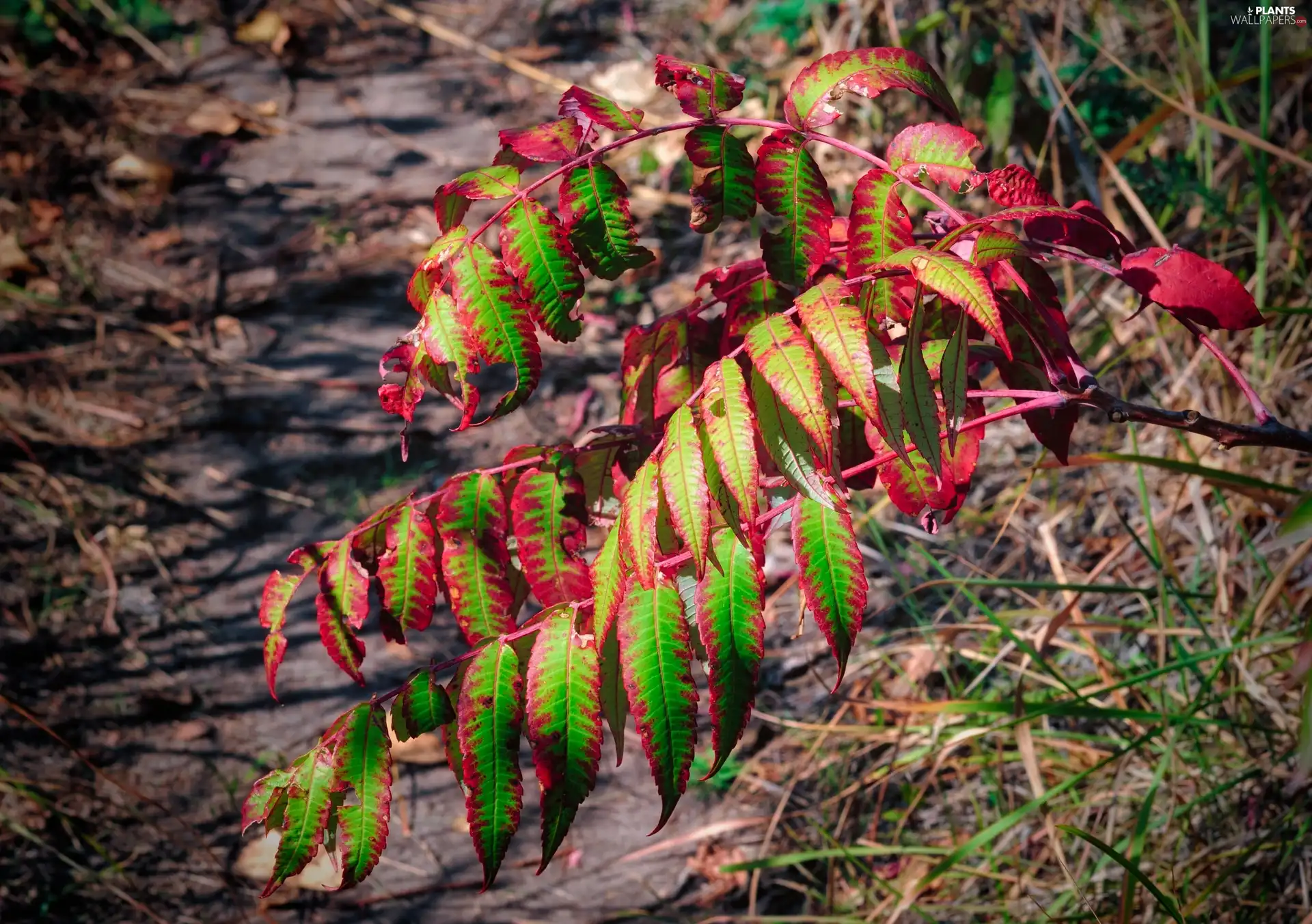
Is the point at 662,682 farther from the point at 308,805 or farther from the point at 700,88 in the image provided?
the point at 700,88

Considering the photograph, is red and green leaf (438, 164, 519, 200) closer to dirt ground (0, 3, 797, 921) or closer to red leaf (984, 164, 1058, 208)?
red leaf (984, 164, 1058, 208)

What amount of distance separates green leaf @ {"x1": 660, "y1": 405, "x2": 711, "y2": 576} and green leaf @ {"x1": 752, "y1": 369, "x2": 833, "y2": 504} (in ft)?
0.24

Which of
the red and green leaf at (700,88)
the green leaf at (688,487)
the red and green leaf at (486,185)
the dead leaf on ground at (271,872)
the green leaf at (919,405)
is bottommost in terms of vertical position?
the dead leaf on ground at (271,872)

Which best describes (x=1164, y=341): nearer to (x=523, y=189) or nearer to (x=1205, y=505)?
(x=1205, y=505)

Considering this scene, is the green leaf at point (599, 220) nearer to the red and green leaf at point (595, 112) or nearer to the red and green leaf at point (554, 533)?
the red and green leaf at point (595, 112)

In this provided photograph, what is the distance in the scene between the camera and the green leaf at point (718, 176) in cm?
92

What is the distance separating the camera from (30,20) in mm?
3414

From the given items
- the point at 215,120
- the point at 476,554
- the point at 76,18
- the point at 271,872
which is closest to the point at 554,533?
the point at 476,554

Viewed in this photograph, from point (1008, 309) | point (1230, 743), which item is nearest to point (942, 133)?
point (1008, 309)

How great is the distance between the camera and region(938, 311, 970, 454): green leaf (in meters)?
0.80

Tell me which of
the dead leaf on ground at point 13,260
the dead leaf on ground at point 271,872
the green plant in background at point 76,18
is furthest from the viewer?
the green plant in background at point 76,18

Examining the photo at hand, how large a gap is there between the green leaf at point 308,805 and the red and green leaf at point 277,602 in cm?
12

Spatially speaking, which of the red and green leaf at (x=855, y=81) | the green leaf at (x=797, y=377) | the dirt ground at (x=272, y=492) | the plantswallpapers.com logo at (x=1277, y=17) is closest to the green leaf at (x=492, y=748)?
the green leaf at (x=797, y=377)

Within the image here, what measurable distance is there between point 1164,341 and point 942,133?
1.37 meters
